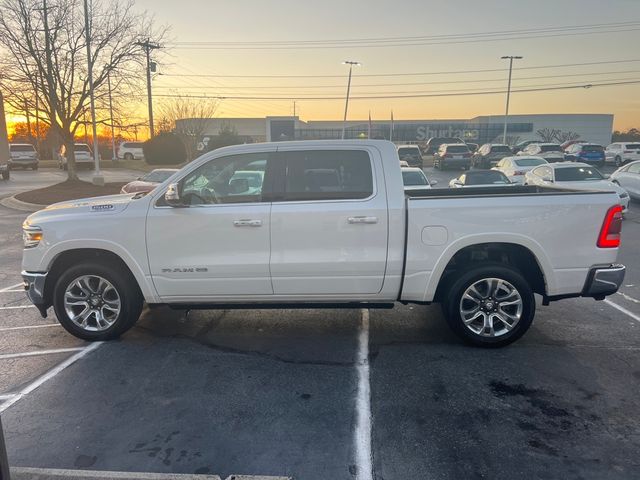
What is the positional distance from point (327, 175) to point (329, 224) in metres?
0.52

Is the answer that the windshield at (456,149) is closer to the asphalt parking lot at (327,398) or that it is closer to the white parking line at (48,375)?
the asphalt parking lot at (327,398)

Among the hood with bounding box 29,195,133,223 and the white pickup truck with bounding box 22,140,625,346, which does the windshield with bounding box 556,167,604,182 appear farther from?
the hood with bounding box 29,195,133,223

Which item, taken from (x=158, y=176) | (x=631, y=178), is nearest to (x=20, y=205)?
(x=158, y=176)

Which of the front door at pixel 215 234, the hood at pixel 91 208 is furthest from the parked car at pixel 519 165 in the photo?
the hood at pixel 91 208

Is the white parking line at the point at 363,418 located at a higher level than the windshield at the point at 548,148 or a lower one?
lower

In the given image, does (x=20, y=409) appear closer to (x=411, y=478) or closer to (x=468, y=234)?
(x=411, y=478)

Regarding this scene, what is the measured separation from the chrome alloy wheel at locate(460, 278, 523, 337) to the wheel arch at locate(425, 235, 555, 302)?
237 mm

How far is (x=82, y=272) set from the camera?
196 inches

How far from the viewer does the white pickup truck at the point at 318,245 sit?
4.60 meters

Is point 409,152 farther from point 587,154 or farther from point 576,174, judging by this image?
point 576,174

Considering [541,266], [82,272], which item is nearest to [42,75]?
[82,272]

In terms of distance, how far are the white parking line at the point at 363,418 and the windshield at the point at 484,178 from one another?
970 centimetres

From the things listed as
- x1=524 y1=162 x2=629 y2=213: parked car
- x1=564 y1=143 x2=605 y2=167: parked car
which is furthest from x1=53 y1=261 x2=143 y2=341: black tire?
x1=564 y1=143 x2=605 y2=167: parked car

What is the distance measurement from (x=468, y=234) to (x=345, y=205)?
1.19 meters
